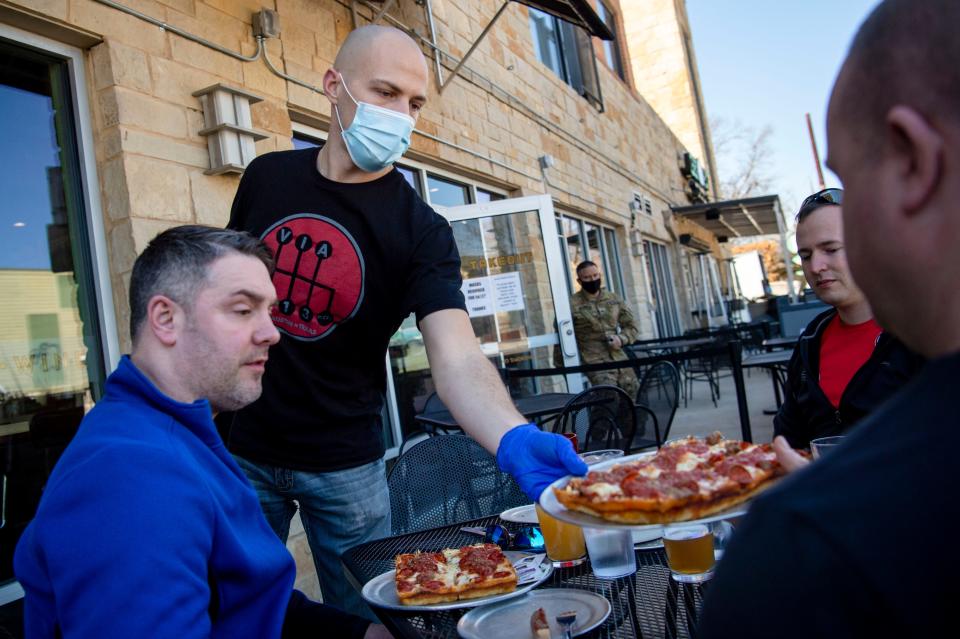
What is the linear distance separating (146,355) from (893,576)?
4.94ft

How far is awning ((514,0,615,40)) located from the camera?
20.4 feet

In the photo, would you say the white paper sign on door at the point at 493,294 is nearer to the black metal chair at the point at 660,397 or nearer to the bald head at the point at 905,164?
the black metal chair at the point at 660,397

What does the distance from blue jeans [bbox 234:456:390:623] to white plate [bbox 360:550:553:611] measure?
23.8 inches

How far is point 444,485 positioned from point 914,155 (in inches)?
89.1

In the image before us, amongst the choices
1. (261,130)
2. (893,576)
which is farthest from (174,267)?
(261,130)

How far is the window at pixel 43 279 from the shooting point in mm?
2896

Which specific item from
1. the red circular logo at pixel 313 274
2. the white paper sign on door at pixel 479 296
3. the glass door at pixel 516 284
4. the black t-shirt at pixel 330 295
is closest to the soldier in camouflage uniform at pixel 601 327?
the glass door at pixel 516 284

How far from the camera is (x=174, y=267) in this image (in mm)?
1620

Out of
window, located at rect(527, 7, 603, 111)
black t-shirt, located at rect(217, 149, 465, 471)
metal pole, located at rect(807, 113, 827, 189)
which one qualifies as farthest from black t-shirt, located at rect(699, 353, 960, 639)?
metal pole, located at rect(807, 113, 827, 189)

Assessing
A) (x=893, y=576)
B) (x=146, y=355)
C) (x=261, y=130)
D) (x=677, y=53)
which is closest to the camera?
(x=893, y=576)

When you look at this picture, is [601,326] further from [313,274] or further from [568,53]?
[313,274]

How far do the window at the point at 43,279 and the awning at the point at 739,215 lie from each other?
15.1 meters

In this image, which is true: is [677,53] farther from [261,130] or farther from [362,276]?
[362,276]

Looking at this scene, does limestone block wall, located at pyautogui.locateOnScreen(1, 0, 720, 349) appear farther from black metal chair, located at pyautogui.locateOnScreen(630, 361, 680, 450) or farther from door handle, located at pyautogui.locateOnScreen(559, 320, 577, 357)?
black metal chair, located at pyautogui.locateOnScreen(630, 361, 680, 450)
